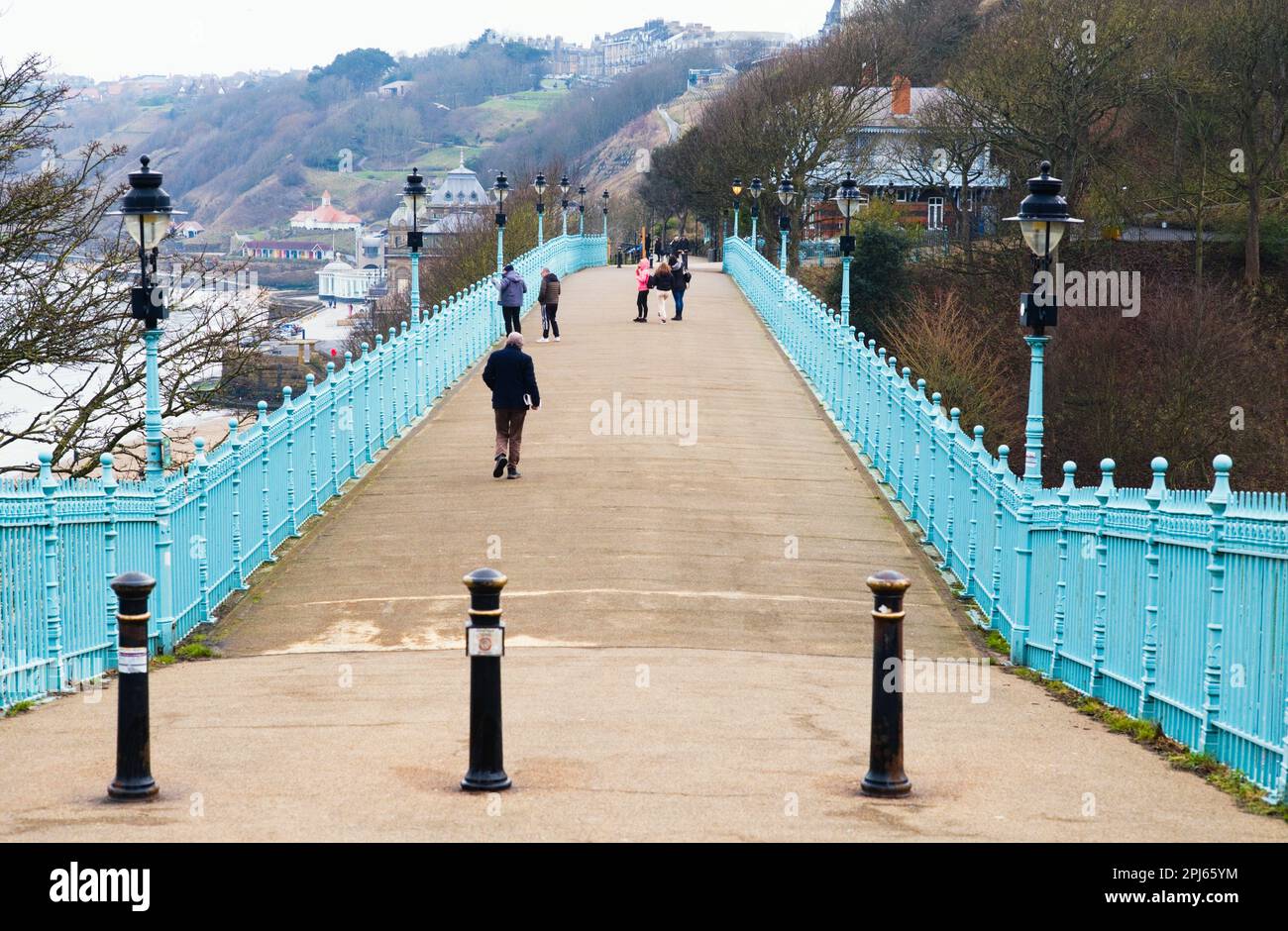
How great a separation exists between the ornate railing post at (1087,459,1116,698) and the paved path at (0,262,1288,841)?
473 millimetres

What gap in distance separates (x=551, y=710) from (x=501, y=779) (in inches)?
89.8

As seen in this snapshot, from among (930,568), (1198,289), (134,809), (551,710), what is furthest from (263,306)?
(1198,289)

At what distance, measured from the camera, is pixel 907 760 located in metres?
8.52

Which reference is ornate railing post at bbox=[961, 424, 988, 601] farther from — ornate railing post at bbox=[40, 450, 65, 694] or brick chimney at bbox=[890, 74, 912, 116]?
brick chimney at bbox=[890, 74, 912, 116]

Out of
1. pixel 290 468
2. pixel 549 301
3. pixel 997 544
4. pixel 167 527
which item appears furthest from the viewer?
pixel 549 301

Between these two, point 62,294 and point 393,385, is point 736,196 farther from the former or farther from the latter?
point 393,385

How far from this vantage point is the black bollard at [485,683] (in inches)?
294

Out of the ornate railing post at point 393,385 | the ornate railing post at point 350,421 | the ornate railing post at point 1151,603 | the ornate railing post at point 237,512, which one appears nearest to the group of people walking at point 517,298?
the ornate railing post at point 393,385

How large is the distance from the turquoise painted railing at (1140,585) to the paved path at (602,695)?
39 centimetres

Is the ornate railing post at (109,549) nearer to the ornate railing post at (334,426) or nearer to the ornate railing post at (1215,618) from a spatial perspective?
the ornate railing post at (1215,618)

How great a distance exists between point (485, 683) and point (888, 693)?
1.85 m

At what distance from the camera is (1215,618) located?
8555 millimetres

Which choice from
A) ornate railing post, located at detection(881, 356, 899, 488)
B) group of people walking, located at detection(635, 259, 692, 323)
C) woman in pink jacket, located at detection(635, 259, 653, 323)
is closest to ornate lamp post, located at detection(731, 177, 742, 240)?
group of people walking, located at detection(635, 259, 692, 323)

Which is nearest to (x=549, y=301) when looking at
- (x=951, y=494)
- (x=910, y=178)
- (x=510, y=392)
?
(x=510, y=392)
